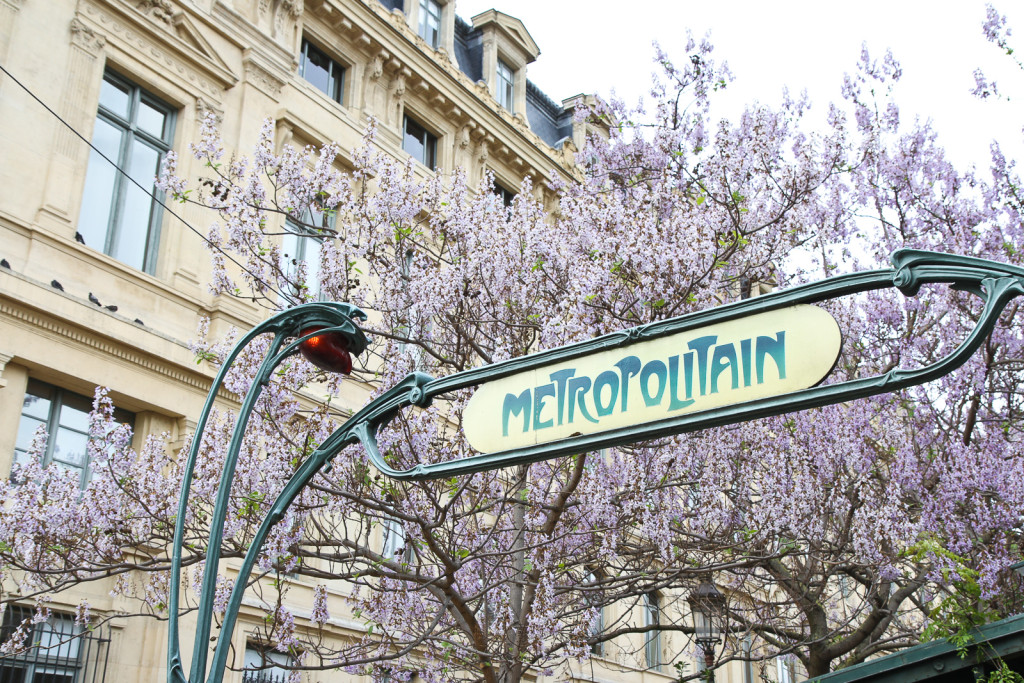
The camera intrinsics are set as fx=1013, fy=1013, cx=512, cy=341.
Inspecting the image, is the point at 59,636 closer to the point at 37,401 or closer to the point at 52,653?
the point at 52,653

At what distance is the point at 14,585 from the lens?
13008 millimetres

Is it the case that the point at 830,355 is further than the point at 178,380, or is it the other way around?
the point at 178,380

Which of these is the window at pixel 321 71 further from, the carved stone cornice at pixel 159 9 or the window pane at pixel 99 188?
the window pane at pixel 99 188

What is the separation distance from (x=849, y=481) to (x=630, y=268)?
484 centimetres

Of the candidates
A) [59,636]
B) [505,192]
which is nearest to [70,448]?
[59,636]

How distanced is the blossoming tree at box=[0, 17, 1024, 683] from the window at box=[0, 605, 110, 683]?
0.61m

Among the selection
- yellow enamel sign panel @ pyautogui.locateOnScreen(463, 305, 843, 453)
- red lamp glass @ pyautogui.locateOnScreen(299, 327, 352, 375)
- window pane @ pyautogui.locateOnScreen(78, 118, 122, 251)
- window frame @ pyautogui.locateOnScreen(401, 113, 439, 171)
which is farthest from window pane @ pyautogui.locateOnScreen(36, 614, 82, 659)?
window frame @ pyautogui.locateOnScreen(401, 113, 439, 171)

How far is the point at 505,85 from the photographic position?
2728 cm

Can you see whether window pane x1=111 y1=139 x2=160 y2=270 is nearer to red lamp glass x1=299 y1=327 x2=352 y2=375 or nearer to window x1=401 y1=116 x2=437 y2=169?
window x1=401 y1=116 x2=437 y2=169

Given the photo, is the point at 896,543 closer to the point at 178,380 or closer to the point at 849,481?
the point at 849,481

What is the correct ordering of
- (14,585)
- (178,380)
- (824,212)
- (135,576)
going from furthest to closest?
1. (824,212)
2. (178,380)
3. (135,576)
4. (14,585)

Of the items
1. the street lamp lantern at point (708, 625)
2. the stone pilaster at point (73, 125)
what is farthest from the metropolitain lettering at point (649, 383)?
the stone pilaster at point (73, 125)

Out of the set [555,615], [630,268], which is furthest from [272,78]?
[555,615]

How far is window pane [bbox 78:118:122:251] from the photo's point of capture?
15461mm
